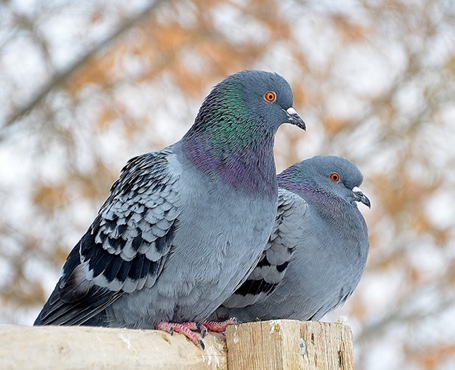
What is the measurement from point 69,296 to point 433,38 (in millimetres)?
7291

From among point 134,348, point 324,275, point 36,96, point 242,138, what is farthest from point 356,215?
point 36,96

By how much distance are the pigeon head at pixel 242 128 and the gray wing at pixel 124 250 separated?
0.76 ft

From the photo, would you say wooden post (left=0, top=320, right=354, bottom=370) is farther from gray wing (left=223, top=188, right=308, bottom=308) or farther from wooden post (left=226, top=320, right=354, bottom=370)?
gray wing (left=223, top=188, right=308, bottom=308)

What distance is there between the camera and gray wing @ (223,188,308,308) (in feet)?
16.2

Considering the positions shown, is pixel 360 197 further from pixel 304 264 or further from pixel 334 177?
pixel 304 264

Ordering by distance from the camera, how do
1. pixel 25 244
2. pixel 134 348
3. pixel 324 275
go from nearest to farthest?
pixel 134 348, pixel 324 275, pixel 25 244

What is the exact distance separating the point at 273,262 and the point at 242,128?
0.91 metres

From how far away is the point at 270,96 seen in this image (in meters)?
4.79

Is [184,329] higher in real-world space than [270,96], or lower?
lower

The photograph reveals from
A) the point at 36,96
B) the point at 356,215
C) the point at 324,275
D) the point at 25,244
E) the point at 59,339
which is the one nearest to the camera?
the point at 59,339

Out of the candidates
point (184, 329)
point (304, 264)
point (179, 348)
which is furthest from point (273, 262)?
point (179, 348)

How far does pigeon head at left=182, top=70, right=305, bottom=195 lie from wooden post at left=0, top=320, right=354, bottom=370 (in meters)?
1.09

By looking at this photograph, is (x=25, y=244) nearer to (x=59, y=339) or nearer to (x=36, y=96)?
(x=36, y=96)

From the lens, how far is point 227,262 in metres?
4.24
